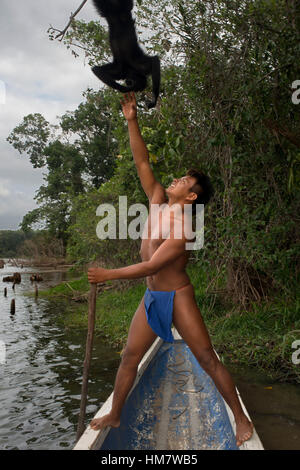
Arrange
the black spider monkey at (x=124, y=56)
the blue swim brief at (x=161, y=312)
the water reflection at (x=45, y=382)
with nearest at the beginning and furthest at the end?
the black spider monkey at (x=124, y=56)
the blue swim brief at (x=161, y=312)
the water reflection at (x=45, y=382)

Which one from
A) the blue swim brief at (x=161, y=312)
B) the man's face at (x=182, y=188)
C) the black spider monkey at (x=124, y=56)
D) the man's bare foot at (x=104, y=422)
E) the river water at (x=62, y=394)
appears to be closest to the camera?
the man's bare foot at (x=104, y=422)

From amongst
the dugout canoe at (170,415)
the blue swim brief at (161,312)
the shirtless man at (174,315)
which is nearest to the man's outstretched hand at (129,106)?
the shirtless man at (174,315)

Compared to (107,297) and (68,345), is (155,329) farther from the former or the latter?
(107,297)

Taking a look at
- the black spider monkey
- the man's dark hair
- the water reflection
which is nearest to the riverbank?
the water reflection

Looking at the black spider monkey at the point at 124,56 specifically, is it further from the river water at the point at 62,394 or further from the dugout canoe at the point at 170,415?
the river water at the point at 62,394

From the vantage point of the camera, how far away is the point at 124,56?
277cm

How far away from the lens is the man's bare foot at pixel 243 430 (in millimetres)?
→ 2556

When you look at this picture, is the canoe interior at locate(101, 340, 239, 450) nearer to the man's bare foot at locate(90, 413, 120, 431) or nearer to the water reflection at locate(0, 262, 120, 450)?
the man's bare foot at locate(90, 413, 120, 431)

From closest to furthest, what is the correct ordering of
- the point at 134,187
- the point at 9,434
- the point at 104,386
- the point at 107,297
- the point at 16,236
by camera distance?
the point at 9,434
the point at 104,386
the point at 134,187
the point at 107,297
the point at 16,236

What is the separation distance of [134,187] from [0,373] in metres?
4.63

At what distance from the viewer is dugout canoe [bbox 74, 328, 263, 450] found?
9.03 feet

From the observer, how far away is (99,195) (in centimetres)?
1158
